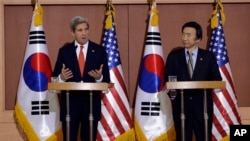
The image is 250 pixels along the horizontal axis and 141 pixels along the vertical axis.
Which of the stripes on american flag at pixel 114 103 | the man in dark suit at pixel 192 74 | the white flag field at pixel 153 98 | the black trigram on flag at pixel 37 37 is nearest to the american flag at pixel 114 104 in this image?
the stripes on american flag at pixel 114 103

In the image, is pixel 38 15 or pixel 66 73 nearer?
pixel 66 73

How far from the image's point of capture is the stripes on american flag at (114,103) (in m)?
5.29

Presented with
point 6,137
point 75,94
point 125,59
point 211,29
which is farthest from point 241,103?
point 6,137

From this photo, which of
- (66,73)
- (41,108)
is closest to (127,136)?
(41,108)

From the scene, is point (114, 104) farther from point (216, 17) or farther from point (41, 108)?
point (216, 17)

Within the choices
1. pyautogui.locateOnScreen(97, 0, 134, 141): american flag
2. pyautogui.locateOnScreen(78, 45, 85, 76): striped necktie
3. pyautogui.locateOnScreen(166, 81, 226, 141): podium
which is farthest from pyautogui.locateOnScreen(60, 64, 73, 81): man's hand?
pyautogui.locateOnScreen(97, 0, 134, 141): american flag

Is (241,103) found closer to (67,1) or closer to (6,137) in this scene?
(67,1)

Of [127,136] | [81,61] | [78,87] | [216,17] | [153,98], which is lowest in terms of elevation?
[127,136]

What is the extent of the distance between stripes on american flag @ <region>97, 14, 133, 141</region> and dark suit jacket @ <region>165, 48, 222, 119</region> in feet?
→ 2.61

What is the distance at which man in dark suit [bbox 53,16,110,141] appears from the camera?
14.8ft

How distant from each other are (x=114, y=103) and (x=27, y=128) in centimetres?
92

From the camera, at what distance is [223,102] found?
5.30 metres

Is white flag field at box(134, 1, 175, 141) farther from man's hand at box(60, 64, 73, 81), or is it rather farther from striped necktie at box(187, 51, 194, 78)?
man's hand at box(60, 64, 73, 81)

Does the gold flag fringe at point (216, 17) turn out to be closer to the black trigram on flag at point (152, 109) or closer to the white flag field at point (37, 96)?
the black trigram on flag at point (152, 109)
